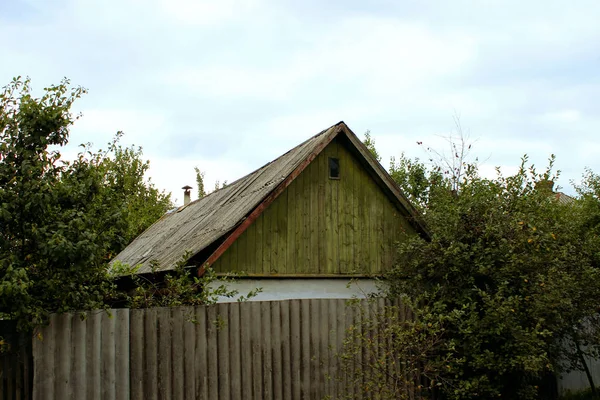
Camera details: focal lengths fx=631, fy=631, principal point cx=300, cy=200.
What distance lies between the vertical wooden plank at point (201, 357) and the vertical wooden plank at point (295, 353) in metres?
1.09

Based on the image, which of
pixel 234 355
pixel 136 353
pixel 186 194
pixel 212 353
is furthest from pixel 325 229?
pixel 186 194

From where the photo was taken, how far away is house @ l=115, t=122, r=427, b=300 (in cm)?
1034

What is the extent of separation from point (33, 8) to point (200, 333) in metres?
3.81

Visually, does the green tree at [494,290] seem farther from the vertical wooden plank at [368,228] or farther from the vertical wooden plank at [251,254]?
the vertical wooden plank at [251,254]

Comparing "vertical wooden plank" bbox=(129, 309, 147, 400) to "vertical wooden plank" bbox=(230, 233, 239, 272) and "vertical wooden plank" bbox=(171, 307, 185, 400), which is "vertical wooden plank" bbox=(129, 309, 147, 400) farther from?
"vertical wooden plank" bbox=(230, 233, 239, 272)

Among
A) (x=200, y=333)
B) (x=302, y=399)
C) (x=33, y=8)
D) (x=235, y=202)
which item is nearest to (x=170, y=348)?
(x=200, y=333)

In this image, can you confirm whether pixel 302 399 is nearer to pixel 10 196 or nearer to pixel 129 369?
pixel 129 369

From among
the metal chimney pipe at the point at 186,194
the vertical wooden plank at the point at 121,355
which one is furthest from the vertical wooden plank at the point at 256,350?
the metal chimney pipe at the point at 186,194

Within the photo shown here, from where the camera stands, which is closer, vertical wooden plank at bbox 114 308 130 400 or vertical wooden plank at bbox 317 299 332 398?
vertical wooden plank at bbox 114 308 130 400

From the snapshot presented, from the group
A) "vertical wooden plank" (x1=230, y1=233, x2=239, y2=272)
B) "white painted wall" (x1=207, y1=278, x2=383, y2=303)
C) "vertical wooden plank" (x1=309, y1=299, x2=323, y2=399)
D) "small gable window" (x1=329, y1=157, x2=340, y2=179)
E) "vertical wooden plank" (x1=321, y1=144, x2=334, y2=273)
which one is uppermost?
"small gable window" (x1=329, y1=157, x2=340, y2=179)

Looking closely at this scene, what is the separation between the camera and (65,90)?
234 inches

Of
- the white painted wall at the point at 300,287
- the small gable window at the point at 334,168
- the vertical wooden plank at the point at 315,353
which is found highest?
the small gable window at the point at 334,168

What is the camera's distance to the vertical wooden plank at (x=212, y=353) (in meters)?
6.68

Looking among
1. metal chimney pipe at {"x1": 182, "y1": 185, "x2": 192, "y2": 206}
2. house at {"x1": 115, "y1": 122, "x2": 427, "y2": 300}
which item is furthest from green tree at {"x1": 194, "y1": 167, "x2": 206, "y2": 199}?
house at {"x1": 115, "y1": 122, "x2": 427, "y2": 300}
